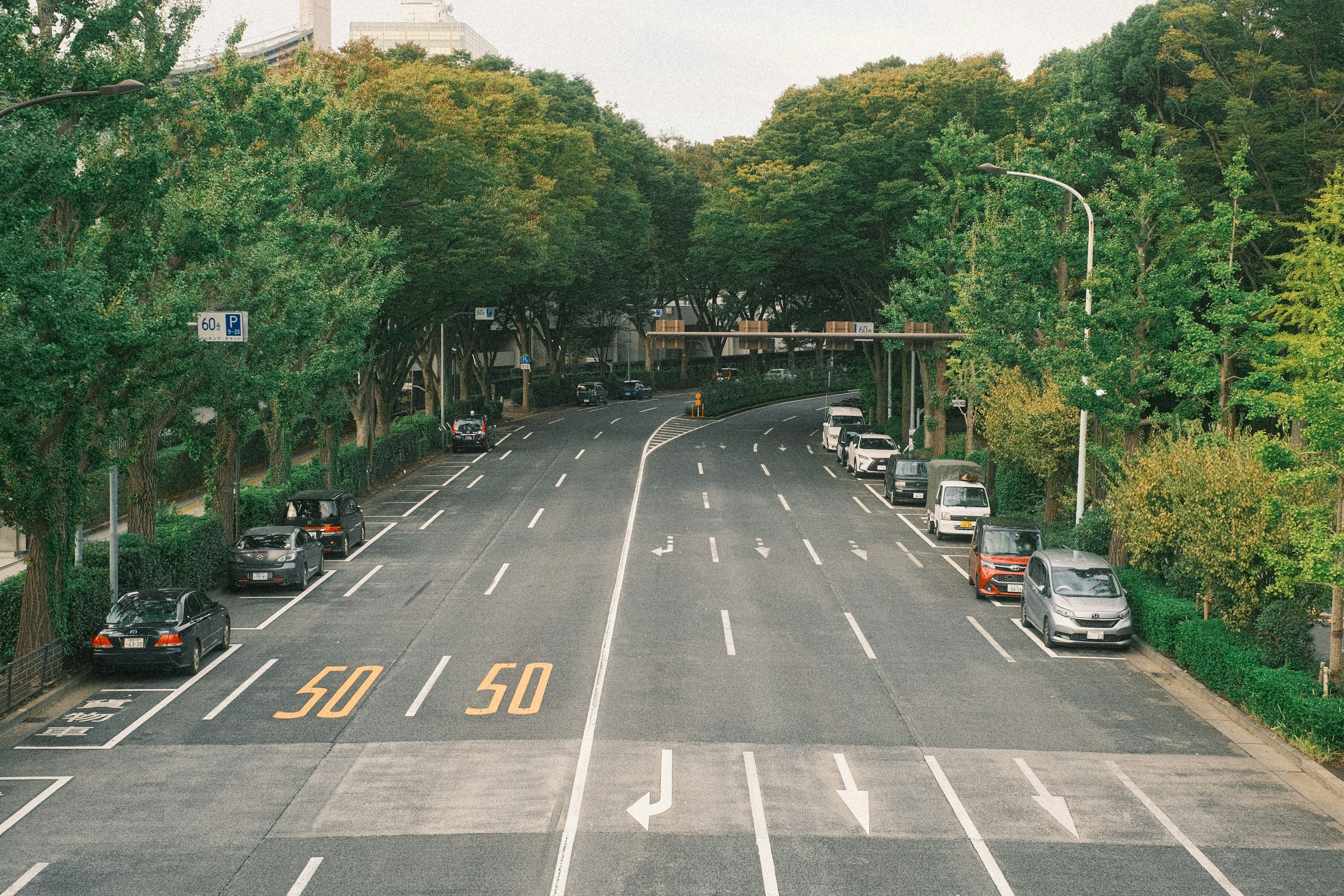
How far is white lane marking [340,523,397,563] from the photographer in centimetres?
3419

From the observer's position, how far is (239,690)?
2106 cm

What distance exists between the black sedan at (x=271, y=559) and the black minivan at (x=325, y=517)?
318 cm

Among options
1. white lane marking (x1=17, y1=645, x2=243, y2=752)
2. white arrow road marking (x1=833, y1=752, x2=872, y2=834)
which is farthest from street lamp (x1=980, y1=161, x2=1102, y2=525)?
white lane marking (x1=17, y1=645, x2=243, y2=752)

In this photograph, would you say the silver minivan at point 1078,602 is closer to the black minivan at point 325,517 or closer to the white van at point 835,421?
the black minivan at point 325,517

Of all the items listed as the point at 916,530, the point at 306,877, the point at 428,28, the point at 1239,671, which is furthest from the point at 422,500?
the point at 428,28

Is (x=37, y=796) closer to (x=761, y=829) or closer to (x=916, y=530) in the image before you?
(x=761, y=829)

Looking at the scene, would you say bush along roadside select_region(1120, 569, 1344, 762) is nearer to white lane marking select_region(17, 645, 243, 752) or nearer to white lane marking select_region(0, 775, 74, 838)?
white lane marking select_region(0, 775, 74, 838)

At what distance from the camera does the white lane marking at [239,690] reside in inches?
771

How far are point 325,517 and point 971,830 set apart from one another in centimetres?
2416

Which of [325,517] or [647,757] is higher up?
[325,517]

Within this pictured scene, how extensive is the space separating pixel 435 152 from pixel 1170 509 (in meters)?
30.8

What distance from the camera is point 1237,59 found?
41969 millimetres

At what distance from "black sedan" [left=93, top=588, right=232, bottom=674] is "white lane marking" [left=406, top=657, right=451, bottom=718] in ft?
14.5

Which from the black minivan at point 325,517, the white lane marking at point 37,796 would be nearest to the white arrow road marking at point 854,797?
the white lane marking at point 37,796
